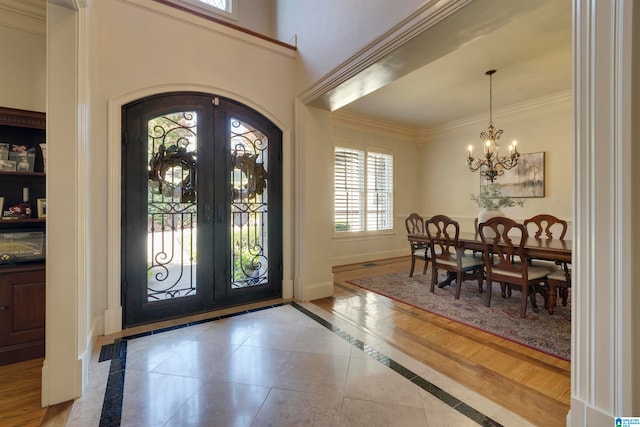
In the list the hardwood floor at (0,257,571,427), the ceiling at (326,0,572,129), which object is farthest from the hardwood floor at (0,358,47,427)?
the ceiling at (326,0,572,129)

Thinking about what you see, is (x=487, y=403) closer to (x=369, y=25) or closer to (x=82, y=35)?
(x=369, y=25)

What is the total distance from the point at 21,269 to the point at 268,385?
198 cm

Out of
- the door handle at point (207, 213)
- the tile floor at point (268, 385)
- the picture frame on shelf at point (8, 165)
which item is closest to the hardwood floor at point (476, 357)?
the tile floor at point (268, 385)

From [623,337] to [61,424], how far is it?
8.79 feet

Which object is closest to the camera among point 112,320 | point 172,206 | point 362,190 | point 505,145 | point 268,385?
→ point 268,385

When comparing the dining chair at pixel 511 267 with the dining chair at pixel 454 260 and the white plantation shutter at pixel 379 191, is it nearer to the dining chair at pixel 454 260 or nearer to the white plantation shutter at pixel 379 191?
the dining chair at pixel 454 260

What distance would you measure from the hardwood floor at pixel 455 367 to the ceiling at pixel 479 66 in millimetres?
2286

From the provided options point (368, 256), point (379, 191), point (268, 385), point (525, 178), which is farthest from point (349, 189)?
point (268, 385)

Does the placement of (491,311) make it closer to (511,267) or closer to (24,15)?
(511,267)

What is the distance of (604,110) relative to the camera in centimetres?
122

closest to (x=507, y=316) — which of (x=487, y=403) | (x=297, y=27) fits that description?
(x=487, y=403)

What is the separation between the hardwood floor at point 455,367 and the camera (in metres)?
1.59

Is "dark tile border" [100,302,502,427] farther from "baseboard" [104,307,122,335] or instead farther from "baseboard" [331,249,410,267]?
"baseboard" [331,249,410,267]

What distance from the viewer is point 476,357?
216 cm
